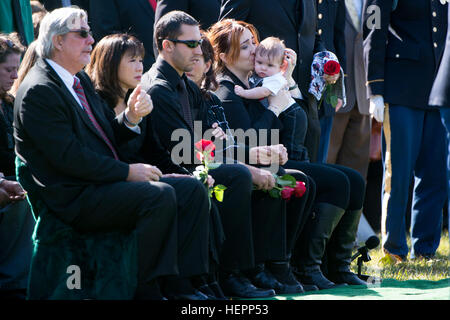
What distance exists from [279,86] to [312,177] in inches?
24.8

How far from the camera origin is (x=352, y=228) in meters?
5.89

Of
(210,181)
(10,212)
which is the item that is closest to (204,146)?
(210,181)

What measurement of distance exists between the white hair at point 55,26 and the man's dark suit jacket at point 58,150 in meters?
0.15

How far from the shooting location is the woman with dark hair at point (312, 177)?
5.61 metres

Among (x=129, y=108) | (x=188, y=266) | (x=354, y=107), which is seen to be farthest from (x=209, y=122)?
Answer: (x=354, y=107)

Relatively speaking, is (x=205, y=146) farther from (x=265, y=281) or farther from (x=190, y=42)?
(x=265, y=281)

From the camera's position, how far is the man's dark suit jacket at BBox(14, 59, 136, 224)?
4.24 meters

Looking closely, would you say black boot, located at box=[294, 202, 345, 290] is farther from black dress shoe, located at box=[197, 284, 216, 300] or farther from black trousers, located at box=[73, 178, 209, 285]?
black trousers, located at box=[73, 178, 209, 285]

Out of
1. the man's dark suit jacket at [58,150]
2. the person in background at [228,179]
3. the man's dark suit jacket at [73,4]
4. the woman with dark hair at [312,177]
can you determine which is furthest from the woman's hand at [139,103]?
the man's dark suit jacket at [73,4]

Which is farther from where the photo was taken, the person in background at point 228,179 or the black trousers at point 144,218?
the person in background at point 228,179

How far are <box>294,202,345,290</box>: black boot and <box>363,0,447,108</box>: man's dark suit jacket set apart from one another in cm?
158

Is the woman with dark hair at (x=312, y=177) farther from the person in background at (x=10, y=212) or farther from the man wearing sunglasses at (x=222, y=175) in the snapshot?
the person in background at (x=10, y=212)

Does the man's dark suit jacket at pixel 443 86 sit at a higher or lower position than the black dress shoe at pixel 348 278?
higher

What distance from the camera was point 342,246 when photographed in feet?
19.2
